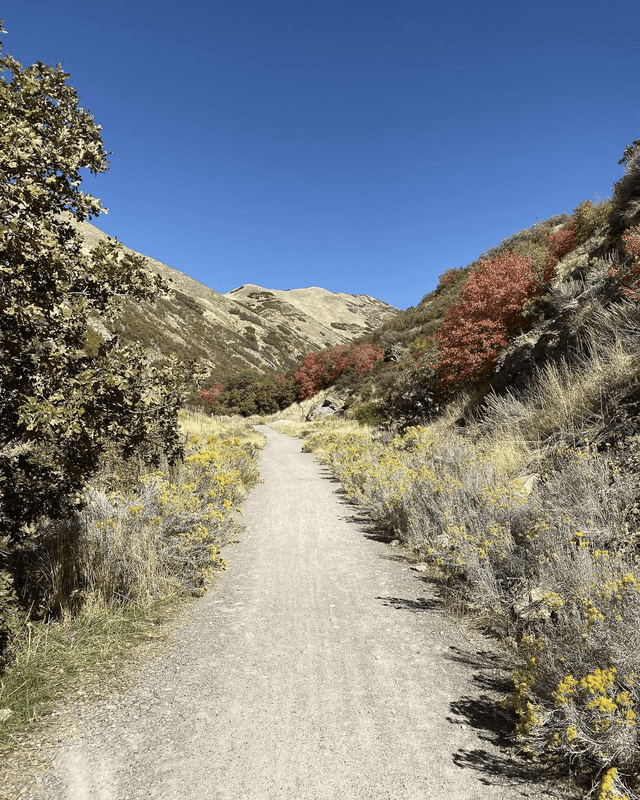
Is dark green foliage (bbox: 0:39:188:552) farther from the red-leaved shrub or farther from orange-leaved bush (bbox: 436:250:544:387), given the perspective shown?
orange-leaved bush (bbox: 436:250:544:387)

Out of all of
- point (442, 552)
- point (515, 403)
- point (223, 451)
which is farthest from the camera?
point (223, 451)

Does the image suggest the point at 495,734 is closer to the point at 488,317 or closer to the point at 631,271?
the point at 631,271

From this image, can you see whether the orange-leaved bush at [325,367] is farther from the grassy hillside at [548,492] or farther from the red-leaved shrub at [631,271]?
the red-leaved shrub at [631,271]

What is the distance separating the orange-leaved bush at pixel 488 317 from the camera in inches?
470

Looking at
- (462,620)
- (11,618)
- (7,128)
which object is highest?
(7,128)

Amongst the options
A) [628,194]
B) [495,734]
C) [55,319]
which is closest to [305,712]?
[495,734]

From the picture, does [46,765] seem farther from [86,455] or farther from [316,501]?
[316,501]

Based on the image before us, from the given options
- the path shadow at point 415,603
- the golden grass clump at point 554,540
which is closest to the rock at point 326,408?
the golden grass clump at point 554,540

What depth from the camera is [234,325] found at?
7106cm

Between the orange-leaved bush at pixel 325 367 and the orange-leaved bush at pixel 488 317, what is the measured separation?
20367 mm

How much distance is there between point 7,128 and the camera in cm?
230

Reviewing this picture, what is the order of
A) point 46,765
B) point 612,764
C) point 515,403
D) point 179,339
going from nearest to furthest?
1. point 612,764
2. point 46,765
3. point 515,403
4. point 179,339

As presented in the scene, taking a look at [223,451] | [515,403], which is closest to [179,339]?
[223,451]

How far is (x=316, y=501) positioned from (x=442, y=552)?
429cm
